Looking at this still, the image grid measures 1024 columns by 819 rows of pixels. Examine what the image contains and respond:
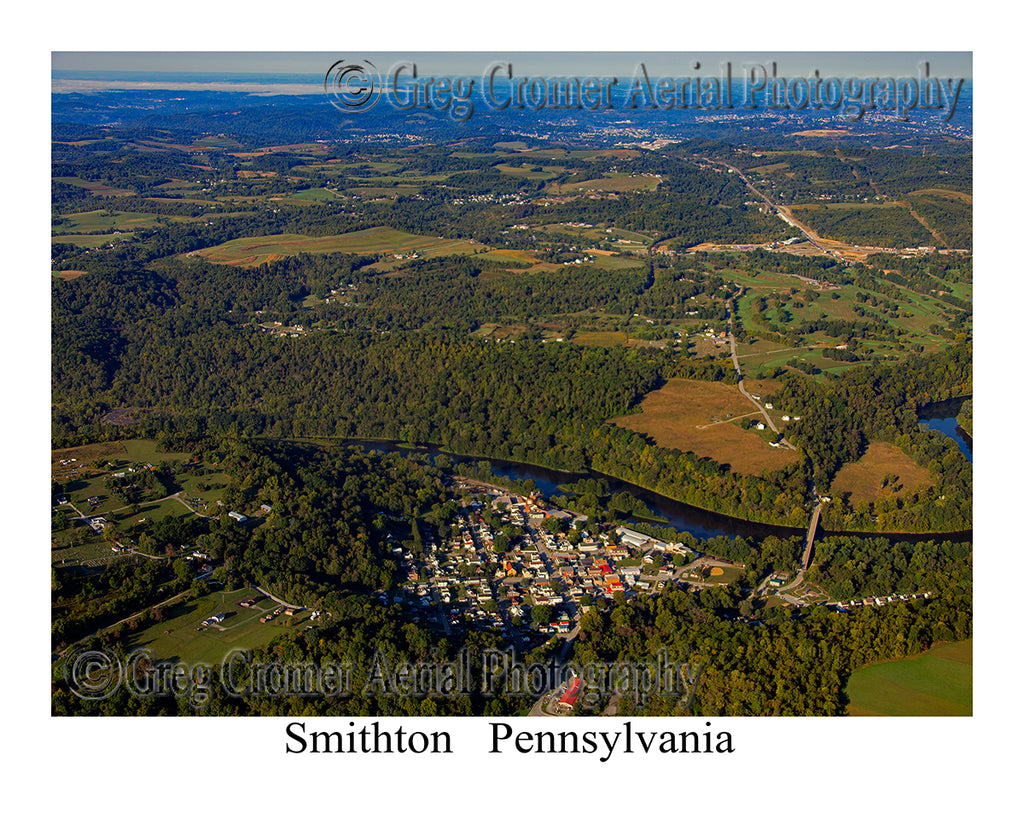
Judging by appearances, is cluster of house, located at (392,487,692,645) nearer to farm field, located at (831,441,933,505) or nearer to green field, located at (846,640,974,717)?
green field, located at (846,640,974,717)

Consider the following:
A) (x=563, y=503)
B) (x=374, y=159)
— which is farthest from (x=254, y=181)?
(x=563, y=503)

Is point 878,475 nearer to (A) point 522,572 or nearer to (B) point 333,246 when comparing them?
(A) point 522,572

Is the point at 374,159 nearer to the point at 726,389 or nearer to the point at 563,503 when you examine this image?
the point at 726,389

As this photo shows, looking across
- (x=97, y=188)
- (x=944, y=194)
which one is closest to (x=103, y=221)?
(x=97, y=188)

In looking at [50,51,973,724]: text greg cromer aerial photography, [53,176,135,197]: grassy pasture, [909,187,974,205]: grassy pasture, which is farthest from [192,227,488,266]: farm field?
[909,187,974,205]: grassy pasture

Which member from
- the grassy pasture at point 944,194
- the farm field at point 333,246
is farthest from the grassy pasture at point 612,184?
the grassy pasture at point 944,194

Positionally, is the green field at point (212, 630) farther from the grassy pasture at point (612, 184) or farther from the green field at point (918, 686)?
the grassy pasture at point (612, 184)

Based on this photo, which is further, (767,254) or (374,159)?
(374,159)
